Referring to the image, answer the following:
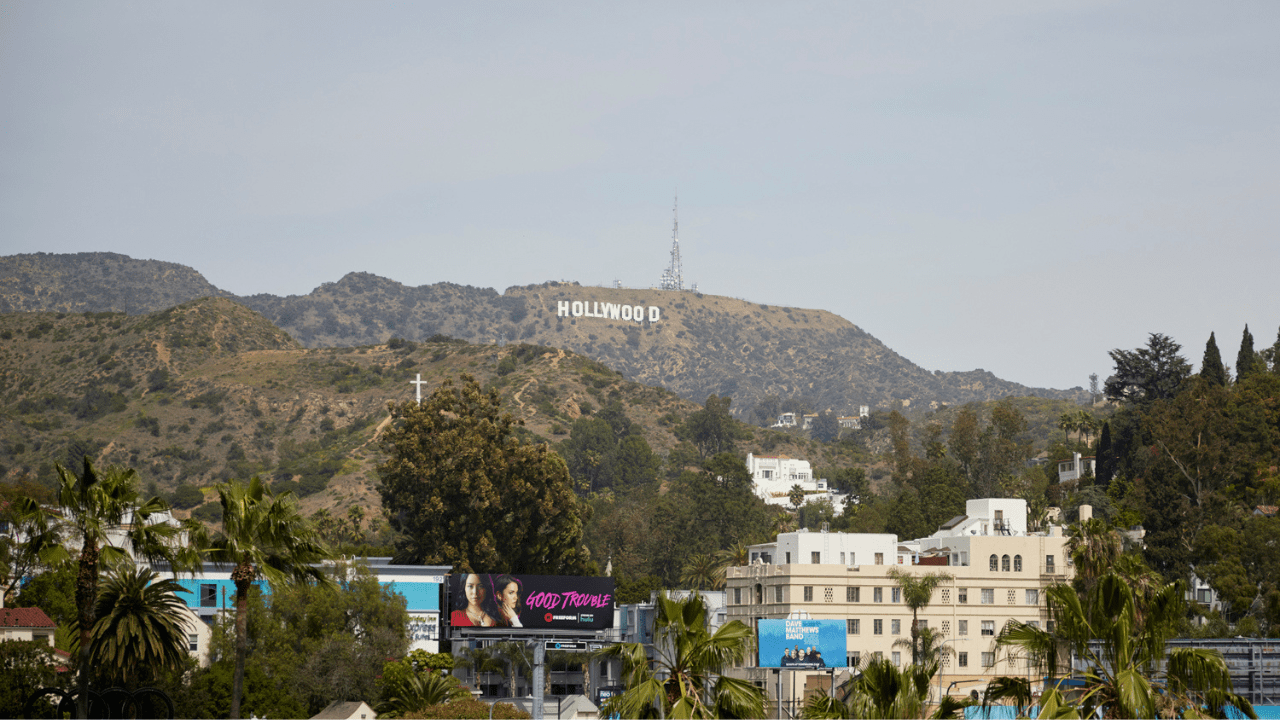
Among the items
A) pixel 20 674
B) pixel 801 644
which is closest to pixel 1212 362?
pixel 801 644

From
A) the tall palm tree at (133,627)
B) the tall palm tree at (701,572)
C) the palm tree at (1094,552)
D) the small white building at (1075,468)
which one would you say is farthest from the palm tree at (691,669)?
the small white building at (1075,468)

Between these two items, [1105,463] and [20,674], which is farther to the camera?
[1105,463]

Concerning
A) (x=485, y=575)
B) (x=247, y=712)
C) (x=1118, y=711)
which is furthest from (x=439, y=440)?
(x=1118, y=711)

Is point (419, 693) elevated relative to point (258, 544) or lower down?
lower down

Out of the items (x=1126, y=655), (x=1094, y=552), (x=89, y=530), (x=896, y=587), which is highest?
(x=89, y=530)

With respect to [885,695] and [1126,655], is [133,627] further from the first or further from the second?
[1126,655]

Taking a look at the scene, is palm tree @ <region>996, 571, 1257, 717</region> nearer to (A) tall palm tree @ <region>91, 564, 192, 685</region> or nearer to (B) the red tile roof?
(A) tall palm tree @ <region>91, 564, 192, 685</region>

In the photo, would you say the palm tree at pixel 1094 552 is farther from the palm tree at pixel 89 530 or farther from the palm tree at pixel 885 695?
the palm tree at pixel 885 695
